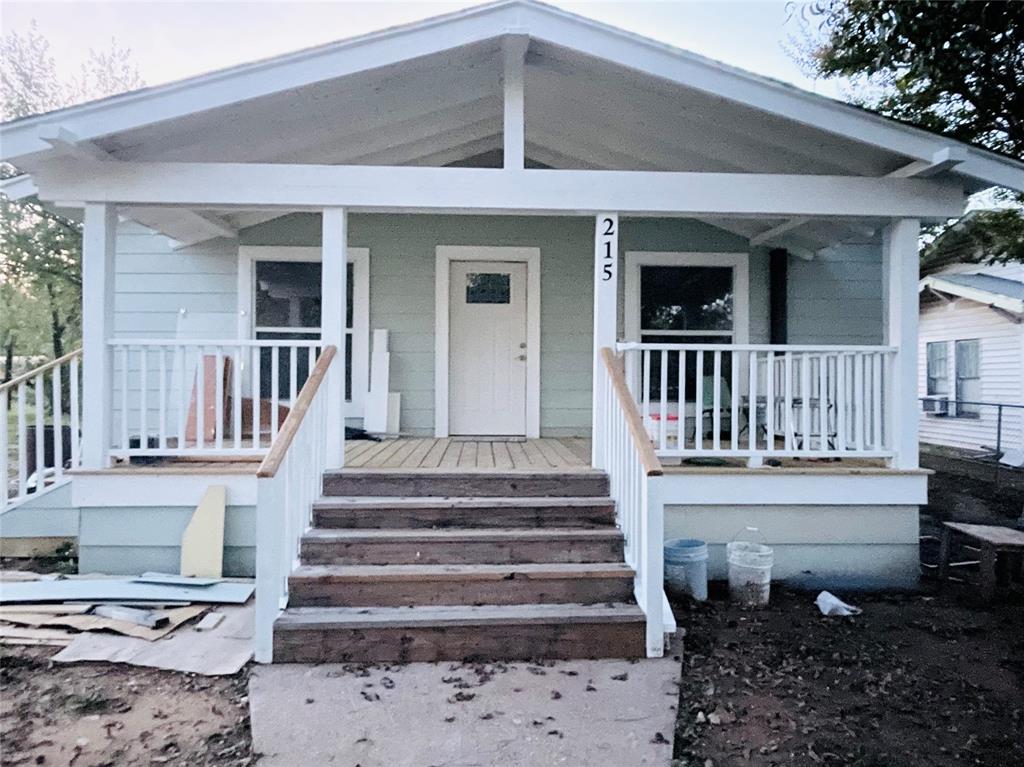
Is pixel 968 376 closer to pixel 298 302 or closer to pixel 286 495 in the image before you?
pixel 298 302

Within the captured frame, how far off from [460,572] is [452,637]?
13.6 inches

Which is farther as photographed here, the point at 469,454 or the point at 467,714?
the point at 469,454

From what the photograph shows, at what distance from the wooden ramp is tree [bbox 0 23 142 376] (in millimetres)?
9353

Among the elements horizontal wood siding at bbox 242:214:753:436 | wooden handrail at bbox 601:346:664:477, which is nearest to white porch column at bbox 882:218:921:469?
wooden handrail at bbox 601:346:664:477

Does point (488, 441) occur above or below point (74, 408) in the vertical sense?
below

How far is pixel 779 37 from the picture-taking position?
871 centimetres

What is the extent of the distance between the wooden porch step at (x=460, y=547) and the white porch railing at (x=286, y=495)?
0.19 m

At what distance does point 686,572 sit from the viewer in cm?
415

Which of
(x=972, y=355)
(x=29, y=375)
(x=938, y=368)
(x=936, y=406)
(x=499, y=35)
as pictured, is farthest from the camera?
(x=938, y=368)

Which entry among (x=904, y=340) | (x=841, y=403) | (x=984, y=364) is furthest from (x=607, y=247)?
(x=984, y=364)

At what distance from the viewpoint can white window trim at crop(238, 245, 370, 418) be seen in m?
6.26

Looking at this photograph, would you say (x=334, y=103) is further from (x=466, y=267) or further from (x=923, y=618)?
(x=923, y=618)

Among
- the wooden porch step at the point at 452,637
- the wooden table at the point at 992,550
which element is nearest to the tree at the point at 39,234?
the wooden porch step at the point at 452,637

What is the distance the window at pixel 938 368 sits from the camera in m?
13.7
